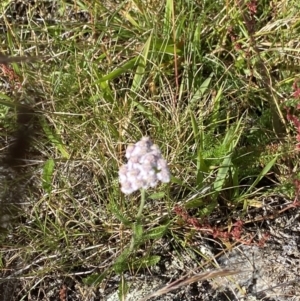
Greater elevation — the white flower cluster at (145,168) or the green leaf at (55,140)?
the white flower cluster at (145,168)

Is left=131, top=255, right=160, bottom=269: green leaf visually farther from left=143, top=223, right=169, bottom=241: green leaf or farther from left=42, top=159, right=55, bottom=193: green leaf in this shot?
Result: left=42, top=159, right=55, bottom=193: green leaf

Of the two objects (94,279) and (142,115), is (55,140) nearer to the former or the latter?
(142,115)

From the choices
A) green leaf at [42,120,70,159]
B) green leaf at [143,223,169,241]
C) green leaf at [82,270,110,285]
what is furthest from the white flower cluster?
green leaf at [42,120,70,159]

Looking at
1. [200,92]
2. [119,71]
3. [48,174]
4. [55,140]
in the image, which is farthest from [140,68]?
[48,174]

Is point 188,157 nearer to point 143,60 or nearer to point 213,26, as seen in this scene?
point 143,60

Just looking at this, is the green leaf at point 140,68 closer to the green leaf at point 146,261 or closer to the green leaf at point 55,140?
the green leaf at point 55,140

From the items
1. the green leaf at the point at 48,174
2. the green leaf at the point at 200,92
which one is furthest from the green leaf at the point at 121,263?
the green leaf at the point at 200,92

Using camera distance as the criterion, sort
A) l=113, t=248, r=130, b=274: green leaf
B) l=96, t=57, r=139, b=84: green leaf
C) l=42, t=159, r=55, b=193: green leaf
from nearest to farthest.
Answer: l=113, t=248, r=130, b=274: green leaf, l=42, t=159, r=55, b=193: green leaf, l=96, t=57, r=139, b=84: green leaf
